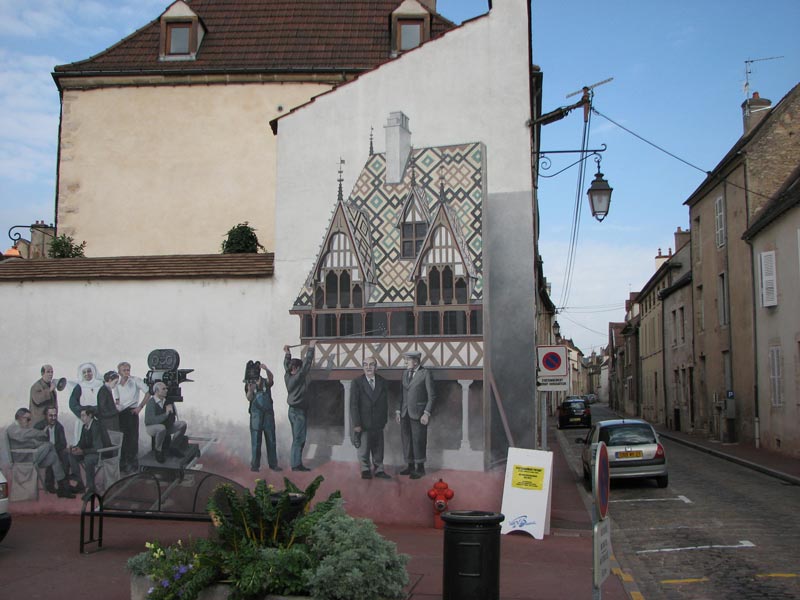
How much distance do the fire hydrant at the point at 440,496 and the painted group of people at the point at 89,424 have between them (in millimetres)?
4052

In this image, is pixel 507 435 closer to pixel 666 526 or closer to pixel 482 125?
pixel 666 526

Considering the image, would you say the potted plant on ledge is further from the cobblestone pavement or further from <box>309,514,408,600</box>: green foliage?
the cobblestone pavement

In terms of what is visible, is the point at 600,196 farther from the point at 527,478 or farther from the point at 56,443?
the point at 56,443

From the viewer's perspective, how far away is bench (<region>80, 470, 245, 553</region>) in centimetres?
1003

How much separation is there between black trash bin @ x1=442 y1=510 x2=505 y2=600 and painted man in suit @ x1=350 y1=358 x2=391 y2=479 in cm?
497

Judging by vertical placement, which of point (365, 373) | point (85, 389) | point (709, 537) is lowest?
point (709, 537)

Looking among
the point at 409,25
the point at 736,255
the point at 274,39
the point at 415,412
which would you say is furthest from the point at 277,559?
the point at 736,255

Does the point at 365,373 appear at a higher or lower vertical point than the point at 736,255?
lower

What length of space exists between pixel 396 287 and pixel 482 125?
109 inches

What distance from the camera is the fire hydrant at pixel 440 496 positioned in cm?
1138

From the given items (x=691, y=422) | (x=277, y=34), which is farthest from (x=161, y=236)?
(x=691, y=422)

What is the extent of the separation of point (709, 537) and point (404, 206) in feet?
21.2

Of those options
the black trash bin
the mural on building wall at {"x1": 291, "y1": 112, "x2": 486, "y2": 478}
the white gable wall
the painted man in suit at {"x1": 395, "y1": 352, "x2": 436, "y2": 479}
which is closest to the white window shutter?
the white gable wall

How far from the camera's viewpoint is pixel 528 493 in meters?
11.3
